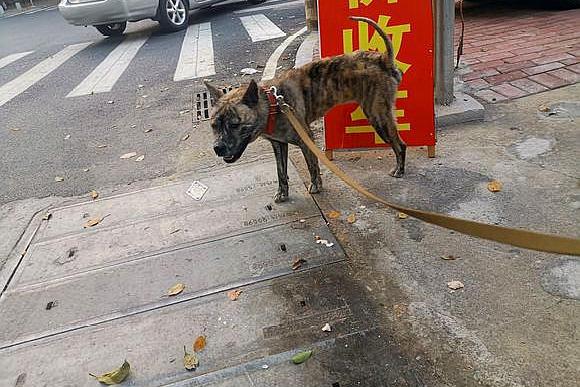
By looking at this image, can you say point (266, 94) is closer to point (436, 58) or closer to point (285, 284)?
point (285, 284)

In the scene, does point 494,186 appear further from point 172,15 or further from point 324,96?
point 172,15

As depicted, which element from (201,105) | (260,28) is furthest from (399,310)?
(260,28)

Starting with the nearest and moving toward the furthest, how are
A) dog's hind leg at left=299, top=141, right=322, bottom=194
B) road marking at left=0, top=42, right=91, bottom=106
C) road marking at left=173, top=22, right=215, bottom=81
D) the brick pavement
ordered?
1. dog's hind leg at left=299, top=141, right=322, bottom=194
2. the brick pavement
3. road marking at left=173, top=22, right=215, bottom=81
4. road marking at left=0, top=42, right=91, bottom=106

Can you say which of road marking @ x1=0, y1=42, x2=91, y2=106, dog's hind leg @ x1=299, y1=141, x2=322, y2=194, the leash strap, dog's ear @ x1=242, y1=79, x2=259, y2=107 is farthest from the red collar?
road marking @ x1=0, y1=42, x2=91, y2=106

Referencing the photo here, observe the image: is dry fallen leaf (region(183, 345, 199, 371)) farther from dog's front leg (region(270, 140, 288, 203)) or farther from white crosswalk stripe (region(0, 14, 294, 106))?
white crosswalk stripe (region(0, 14, 294, 106))

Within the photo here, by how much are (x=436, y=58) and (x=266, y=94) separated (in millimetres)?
2062

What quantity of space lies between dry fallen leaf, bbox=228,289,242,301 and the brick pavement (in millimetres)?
3292

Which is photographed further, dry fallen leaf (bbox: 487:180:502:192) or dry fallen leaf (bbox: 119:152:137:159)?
dry fallen leaf (bbox: 119:152:137:159)

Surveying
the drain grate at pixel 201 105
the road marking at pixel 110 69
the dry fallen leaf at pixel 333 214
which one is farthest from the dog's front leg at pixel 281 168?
the road marking at pixel 110 69

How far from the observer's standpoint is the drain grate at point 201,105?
5.59 metres

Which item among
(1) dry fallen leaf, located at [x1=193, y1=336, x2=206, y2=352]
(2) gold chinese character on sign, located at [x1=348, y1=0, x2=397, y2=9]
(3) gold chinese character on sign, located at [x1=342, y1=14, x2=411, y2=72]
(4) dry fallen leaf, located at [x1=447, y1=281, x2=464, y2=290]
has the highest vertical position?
(2) gold chinese character on sign, located at [x1=348, y1=0, x2=397, y2=9]

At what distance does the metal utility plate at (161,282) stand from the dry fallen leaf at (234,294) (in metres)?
0.03

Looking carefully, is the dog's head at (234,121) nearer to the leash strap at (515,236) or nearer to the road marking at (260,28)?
the leash strap at (515,236)

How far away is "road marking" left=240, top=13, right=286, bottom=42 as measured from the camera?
27.8ft
